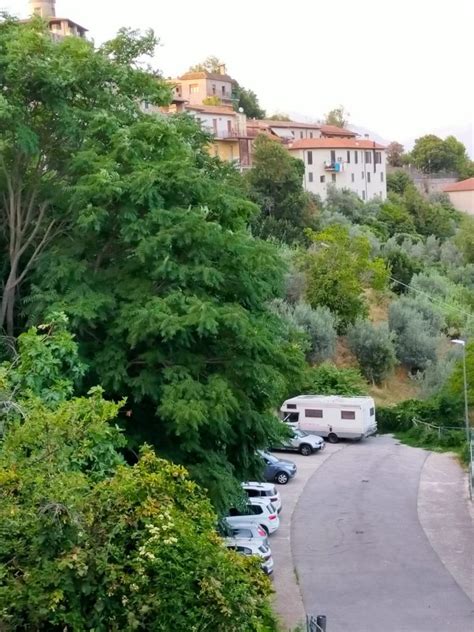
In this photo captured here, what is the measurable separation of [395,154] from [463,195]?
80.2ft

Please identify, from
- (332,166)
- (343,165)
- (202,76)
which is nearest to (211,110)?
(332,166)

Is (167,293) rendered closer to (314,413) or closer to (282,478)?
(282,478)

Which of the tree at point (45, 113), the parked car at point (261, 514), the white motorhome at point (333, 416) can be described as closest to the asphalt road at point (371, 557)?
the parked car at point (261, 514)

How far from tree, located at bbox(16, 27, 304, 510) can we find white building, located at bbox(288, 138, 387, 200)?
63.3 m

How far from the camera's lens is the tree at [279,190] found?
61000 mm

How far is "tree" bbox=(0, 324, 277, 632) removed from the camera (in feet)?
29.4

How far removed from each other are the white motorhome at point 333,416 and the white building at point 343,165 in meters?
45.0

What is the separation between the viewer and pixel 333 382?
1603 inches

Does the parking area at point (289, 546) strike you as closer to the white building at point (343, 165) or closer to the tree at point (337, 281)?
the tree at point (337, 281)

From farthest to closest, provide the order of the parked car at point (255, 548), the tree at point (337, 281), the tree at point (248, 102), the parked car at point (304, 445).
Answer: the tree at point (248, 102), the tree at point (337, 281), the parked car at point (304, 445), the parked car at point (255, 548)

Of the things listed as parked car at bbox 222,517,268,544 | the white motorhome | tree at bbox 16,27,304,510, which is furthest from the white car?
the white motorhome

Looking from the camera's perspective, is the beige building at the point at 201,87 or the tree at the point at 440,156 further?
the tree at the point at 440,156

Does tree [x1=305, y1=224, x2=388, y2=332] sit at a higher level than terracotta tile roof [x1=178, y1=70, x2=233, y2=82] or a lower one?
lower

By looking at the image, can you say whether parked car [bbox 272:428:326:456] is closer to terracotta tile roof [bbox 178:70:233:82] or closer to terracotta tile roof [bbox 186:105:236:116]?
terracotta tile roof [bbox 186:105:236:116]
